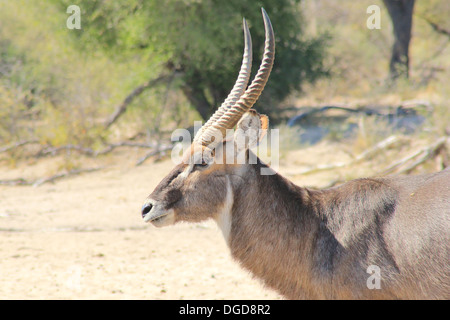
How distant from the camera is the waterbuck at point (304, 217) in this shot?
12.7 ft

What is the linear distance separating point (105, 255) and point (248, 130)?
3577 millimetres

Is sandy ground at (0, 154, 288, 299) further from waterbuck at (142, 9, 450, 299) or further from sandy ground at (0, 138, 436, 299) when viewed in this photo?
waterbuck at (142, 9, 450, 299)

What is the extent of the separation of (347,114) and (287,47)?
3.16 metres

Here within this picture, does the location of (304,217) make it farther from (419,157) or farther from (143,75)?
(143,75)

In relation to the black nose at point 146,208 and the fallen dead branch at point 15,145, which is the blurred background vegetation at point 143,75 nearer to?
the fallen dead branch at point 15,145

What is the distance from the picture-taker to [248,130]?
4.34 meters

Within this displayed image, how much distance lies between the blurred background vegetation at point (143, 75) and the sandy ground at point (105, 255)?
3467 millimetres

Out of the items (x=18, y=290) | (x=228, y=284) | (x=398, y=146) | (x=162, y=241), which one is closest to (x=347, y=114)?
(x=398, y=146)

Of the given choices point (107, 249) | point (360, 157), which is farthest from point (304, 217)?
point (360, 157)

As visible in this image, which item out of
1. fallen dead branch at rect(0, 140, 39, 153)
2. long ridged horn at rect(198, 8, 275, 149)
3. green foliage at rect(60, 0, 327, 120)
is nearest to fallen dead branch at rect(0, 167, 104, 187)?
fallen dead branch at rect(0, 140, 39, 153)

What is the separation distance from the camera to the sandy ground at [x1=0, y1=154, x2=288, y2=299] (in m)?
5.90

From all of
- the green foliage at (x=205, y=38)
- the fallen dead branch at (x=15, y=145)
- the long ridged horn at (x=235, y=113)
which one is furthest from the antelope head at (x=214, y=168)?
the fallen dead branch at (x=15, y=145)

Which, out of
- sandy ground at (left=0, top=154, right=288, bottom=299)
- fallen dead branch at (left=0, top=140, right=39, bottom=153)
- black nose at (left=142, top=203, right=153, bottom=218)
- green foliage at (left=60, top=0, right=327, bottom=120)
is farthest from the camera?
fallen dead branch at (left=0, top=140, right=39, bottom=153)
